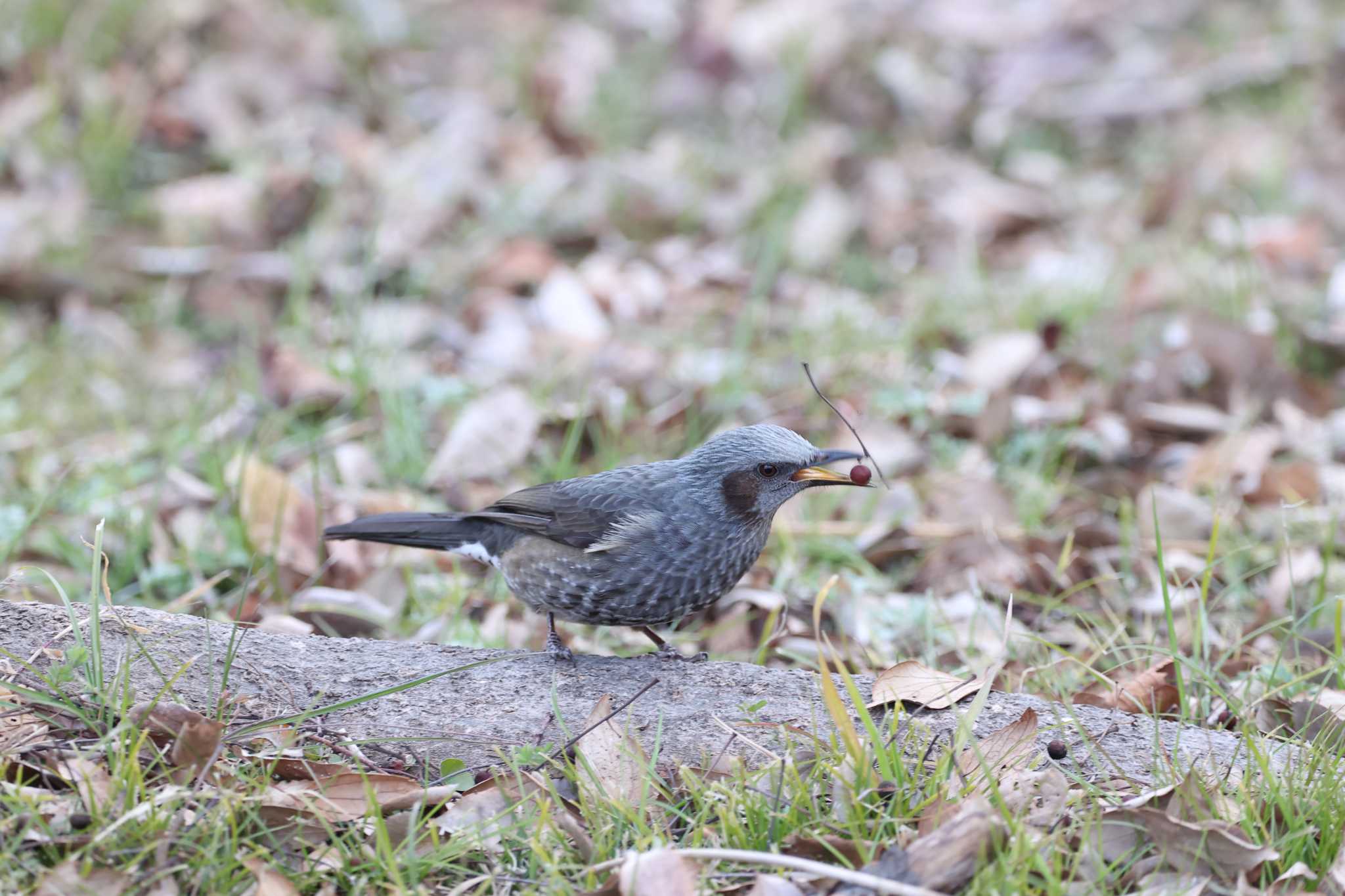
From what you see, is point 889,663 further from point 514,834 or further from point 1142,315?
point 1142,315

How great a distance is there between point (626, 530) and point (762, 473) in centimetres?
41

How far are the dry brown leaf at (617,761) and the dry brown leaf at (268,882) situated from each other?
0.67 meters

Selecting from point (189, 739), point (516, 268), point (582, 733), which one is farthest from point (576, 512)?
point (516, 268)

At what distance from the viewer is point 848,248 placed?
25.6ft

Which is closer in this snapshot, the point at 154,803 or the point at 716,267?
the point at 154,803

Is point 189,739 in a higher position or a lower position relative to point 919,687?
higher

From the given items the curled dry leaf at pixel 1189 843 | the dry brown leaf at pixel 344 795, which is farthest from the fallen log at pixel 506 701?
the curled dry leaf at pixel 1189 843

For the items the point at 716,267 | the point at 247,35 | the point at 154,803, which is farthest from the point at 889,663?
the point at 247,35

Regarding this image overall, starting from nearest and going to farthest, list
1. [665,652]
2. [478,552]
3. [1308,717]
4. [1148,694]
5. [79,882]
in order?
[79,882] → [1308,717] → [1148,694] → [665,652] → [478,552]

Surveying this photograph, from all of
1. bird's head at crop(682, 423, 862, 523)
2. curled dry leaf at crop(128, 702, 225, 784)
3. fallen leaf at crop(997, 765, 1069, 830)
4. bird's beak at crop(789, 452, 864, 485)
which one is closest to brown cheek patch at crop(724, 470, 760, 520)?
bird's head at crop(682, 423, 862, 523)

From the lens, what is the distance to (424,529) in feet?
13.4

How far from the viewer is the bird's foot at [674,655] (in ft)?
12.0

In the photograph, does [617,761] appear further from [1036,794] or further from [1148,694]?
[1148,694]

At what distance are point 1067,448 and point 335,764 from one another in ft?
11.1
